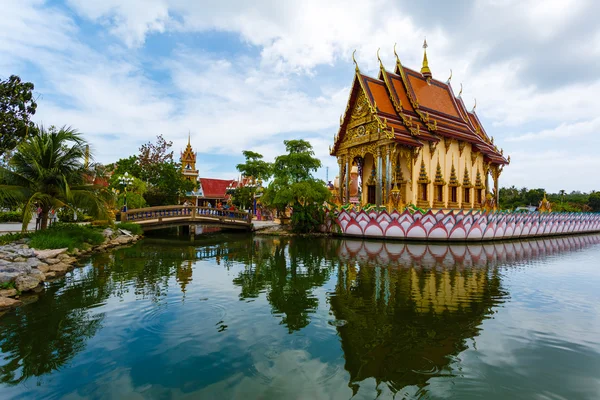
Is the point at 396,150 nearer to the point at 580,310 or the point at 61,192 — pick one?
the point at 580,310

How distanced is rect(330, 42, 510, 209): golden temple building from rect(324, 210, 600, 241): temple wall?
4.57 ft

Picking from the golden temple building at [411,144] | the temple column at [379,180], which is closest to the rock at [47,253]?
the golden temple building at [411,144]

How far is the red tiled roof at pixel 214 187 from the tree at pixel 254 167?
1455 cm

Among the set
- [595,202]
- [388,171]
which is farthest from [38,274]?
[595,202]

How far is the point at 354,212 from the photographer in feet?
57.8

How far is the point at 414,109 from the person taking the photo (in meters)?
20.6

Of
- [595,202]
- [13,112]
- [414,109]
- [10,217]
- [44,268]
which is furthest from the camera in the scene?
[595,202]

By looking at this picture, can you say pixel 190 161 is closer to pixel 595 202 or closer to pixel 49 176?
pixel 49 176

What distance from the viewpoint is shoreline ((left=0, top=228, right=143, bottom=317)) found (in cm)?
574

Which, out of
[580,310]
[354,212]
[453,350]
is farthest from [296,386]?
[354,212]

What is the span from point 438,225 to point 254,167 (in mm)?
18966

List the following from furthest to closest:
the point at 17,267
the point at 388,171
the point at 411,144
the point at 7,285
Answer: the point at 411,144 → the point at 388,171 → the point at 17,267 → the point at 7,285

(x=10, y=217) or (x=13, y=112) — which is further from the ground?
(x=13, y=112)

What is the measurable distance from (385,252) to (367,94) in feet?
36.4
